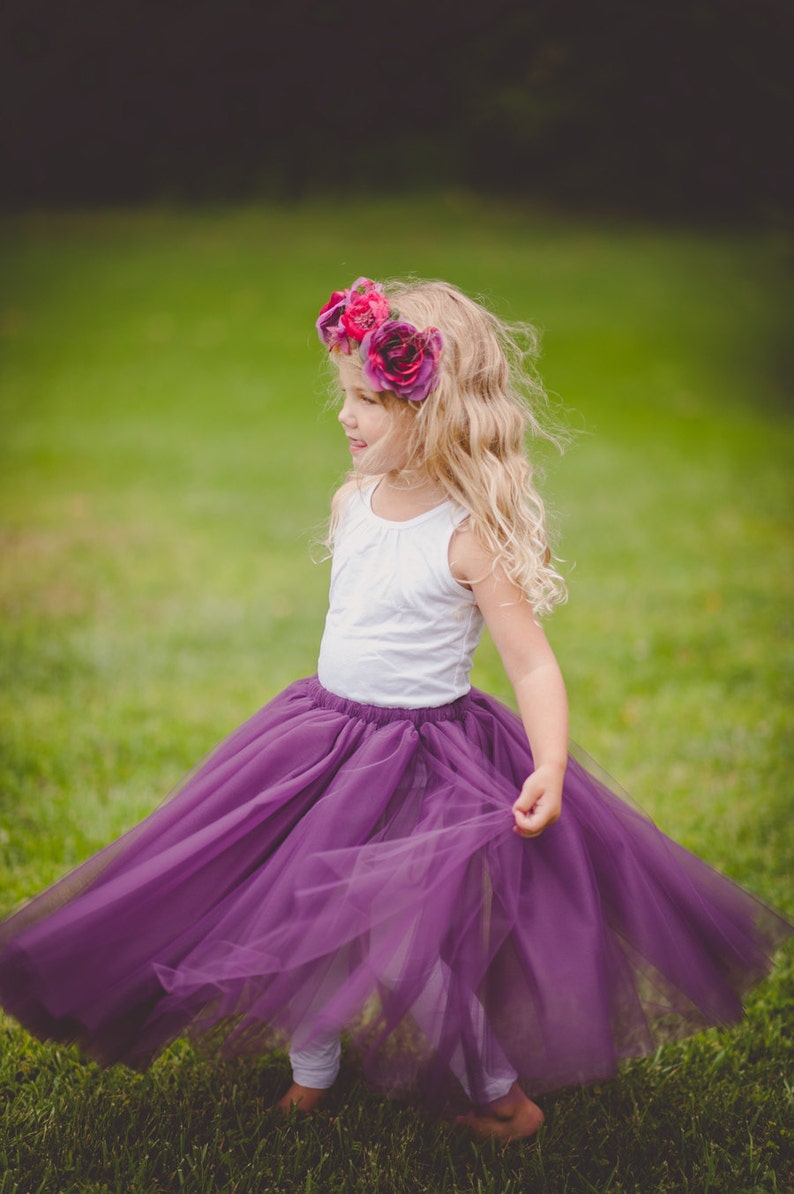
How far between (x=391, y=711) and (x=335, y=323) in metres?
0.75

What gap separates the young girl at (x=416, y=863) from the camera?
1.92 metres

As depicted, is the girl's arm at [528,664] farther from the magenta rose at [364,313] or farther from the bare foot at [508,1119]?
the bare foot at [508,1119]

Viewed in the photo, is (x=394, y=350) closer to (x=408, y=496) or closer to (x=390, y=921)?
(x=408, y=496)

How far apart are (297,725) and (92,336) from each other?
1307cm

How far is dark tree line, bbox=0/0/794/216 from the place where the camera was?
22.7 metres

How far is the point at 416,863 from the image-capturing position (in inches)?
75.9

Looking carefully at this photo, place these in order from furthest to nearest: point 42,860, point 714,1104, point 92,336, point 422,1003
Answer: point 92,336, point 42,860, point 714,1104, point 422,1003

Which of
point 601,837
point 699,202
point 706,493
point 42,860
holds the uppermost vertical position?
point 699,202

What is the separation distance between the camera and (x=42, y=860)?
10.7 ft

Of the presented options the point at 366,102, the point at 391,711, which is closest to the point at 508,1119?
the point at 391,711

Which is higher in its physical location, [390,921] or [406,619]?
[406,619]

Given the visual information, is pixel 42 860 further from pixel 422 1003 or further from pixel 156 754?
pixel 422 1003

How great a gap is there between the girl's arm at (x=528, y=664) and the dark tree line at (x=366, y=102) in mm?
22467

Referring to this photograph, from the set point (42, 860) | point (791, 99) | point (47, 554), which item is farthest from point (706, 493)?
point (791, 99)
